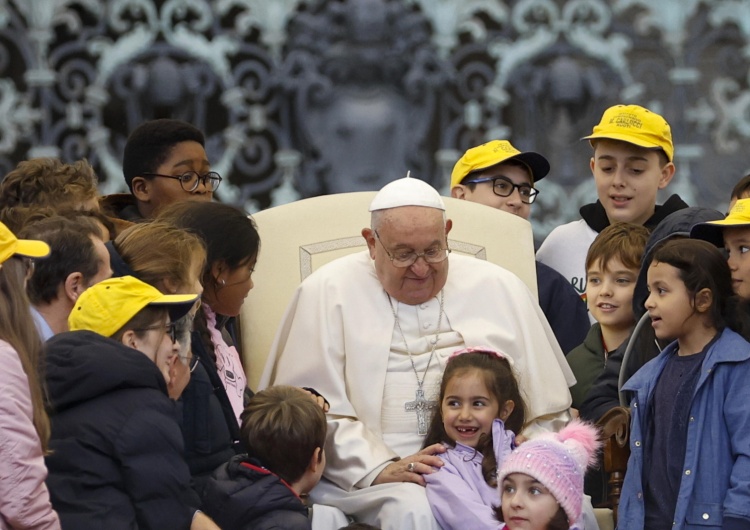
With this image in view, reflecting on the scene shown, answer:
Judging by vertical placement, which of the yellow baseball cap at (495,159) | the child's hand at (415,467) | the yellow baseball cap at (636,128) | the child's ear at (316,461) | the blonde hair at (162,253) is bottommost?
the child's hand at (415,467)

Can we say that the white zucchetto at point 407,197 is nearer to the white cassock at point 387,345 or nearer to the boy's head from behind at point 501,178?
the white cassock at point 387,345

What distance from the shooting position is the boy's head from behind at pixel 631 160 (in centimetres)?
669

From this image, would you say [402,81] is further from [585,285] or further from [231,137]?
[585,285]

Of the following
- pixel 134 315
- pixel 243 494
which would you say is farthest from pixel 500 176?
pixel 134 315

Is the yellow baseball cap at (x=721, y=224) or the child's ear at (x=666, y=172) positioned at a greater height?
the child's ear at (x=666, y=172)

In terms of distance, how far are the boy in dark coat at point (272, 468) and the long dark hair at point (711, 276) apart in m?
1.23

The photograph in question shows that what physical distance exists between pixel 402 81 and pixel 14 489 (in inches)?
206

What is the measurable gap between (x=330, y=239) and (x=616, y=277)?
117 centimetres

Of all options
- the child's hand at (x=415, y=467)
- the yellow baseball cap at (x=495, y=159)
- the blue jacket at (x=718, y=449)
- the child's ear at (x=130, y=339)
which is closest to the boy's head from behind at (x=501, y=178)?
the yellow baseball cap at (x=495, y=159)

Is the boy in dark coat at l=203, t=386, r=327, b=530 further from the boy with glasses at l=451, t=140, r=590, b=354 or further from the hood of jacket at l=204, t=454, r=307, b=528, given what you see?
the boy with glasses at l=451, t=140, r=590, b=354

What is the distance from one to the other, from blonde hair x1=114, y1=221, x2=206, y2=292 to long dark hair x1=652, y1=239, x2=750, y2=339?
150cm

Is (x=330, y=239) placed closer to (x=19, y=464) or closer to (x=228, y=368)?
(x=228, y=368)

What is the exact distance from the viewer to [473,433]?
17.6 ft

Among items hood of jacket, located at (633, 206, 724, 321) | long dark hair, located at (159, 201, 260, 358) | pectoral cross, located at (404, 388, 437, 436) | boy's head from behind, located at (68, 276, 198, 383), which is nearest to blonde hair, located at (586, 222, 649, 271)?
hood of jacket, located at (633, 206, 724, 321)
